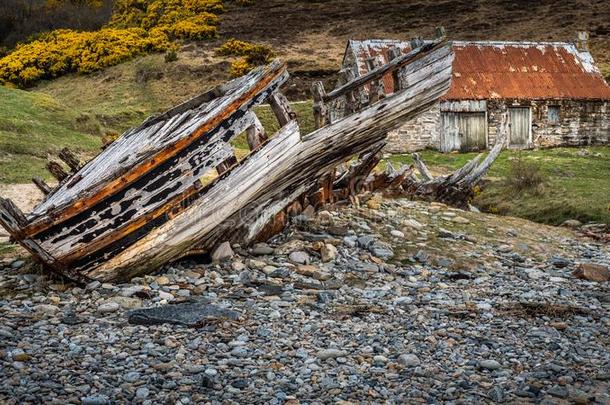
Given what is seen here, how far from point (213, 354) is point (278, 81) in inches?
162

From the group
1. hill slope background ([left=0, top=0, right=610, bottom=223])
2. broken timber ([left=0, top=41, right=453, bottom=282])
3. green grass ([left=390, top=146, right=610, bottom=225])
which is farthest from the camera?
hill slope background ([left=0, top=0, right=610, bottom=223])

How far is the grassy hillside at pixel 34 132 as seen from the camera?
17.6m

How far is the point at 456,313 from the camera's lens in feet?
22.5

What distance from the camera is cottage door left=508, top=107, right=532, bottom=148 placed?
1170 inches

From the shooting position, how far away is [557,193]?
15.7 m

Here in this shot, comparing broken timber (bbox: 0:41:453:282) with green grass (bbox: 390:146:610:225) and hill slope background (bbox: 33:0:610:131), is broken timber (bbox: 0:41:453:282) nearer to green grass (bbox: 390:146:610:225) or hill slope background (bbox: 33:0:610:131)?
green grass (bbox: 390:146:610:225)

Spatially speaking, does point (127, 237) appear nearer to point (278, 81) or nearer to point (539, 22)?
point (278, 81)

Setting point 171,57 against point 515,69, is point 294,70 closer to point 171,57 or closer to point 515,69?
point 171,57

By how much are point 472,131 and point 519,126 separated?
91.7 inches

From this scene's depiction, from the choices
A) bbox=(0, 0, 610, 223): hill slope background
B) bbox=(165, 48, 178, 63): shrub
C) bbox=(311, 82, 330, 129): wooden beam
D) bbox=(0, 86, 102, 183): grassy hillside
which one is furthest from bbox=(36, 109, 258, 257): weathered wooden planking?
bbox=(165, 48, 178, 63): shrub

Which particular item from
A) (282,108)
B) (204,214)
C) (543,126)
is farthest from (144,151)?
(543,126)

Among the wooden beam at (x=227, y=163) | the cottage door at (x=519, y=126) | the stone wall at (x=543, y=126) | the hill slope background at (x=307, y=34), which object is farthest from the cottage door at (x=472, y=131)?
the wooden beam at (x=227, y=163)

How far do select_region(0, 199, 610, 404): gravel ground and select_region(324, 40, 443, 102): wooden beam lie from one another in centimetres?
196

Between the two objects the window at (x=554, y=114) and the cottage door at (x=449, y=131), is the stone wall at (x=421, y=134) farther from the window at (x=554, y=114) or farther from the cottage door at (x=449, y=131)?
the window at (x=554, y=114)
